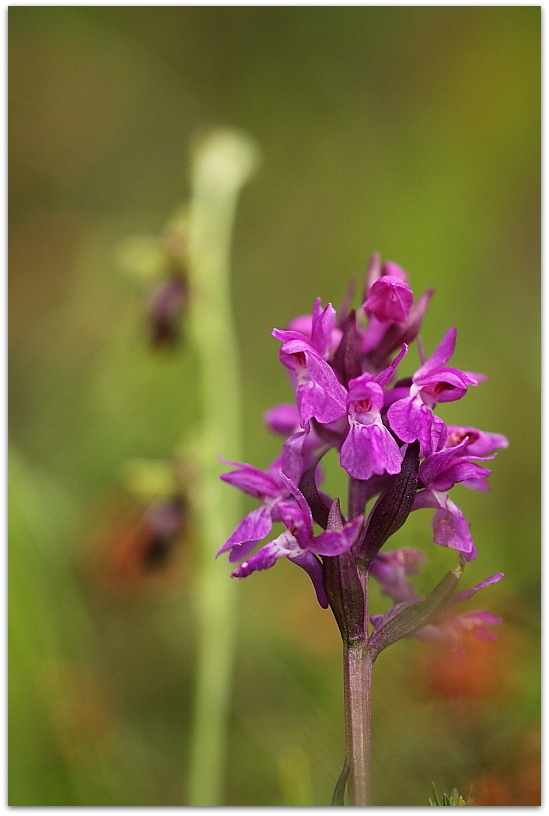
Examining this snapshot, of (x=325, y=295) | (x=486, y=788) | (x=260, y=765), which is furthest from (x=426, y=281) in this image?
(x=486, y=788)

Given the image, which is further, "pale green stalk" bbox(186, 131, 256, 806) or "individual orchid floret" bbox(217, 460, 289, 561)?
"pale green stalk" bbox(186, 131, 256, 806)

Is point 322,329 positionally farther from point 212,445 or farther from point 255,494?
point 212,445

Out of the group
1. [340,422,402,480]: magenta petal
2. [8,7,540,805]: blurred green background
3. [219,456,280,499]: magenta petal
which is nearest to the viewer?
[340,422,402,480]: magenta petal

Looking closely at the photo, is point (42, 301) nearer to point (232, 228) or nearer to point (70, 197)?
point (70, 197)

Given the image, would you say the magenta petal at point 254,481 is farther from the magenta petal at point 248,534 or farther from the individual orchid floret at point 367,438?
the individual orchid floret at point 367,438

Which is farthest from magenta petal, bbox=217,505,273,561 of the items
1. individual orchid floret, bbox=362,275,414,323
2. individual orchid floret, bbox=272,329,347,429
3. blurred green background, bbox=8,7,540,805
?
blurred green background, bbox=8,7,540,805

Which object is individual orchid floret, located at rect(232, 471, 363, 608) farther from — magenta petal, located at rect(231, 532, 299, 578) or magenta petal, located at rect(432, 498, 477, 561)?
magenta petal, located at rect(432, 498, 477, 561)
